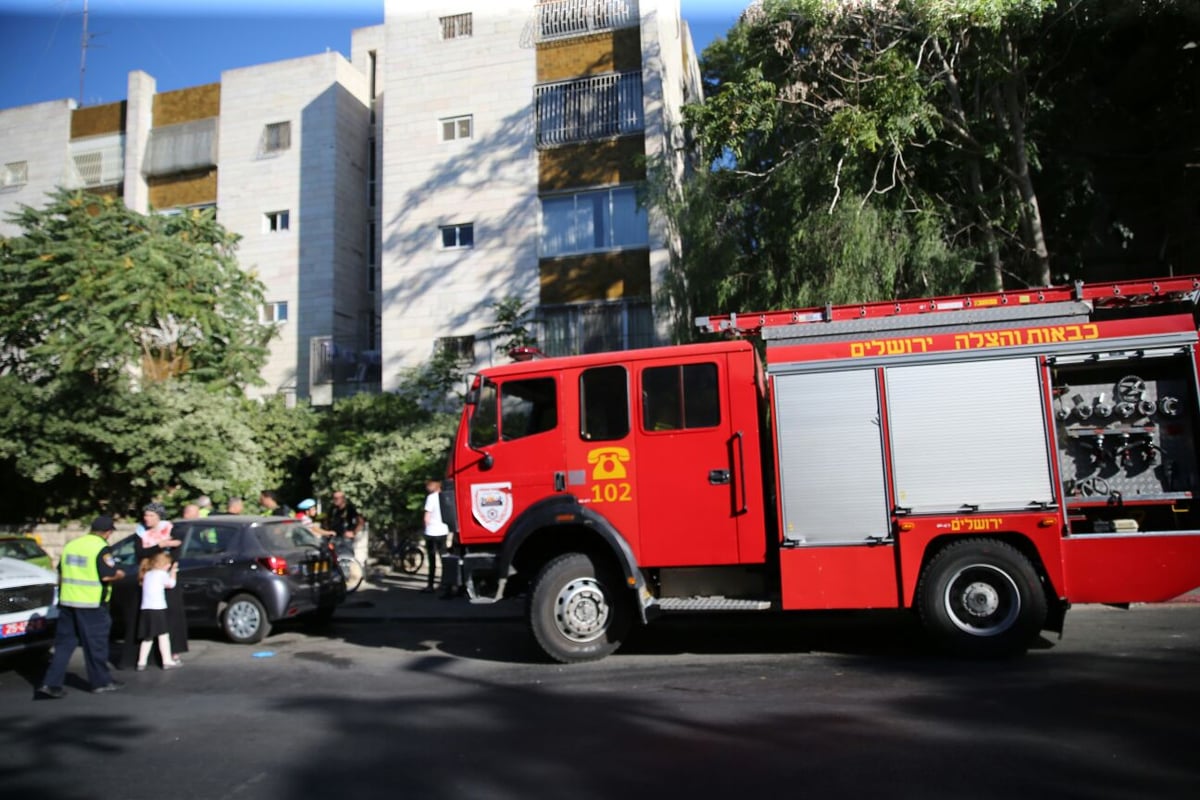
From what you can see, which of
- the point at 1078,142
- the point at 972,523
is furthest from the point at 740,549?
the point at 1078,142

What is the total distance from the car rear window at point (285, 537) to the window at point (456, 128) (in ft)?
40.7

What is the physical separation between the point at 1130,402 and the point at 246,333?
17.3 m

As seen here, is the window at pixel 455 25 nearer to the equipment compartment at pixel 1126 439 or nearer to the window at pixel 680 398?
the window at pixel 680 398

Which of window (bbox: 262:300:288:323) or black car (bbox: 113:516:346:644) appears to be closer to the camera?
black car (bbox: 113:516:346:644)

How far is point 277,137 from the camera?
23578 mm

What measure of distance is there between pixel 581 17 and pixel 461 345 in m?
8.23

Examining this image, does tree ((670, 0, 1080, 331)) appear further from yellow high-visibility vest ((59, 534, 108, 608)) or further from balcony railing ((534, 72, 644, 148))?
yellow high-visibility vest ((59, 534, 108, 608))

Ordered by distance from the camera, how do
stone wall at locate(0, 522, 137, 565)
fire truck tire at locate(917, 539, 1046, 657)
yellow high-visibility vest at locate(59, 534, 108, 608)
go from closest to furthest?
fire truck tire at locate(917, 539, 1046, 657) < yellow high-visibility vest at locate(59, 534, 108, 608) < stone wall at locate(0, 522, 137, 565)

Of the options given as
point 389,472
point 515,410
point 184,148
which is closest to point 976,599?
point 515,410

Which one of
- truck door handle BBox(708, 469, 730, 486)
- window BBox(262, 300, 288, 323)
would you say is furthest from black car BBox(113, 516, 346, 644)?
window BBox(262, 300, 288, 323)

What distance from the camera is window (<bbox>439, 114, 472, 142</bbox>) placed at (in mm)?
20125

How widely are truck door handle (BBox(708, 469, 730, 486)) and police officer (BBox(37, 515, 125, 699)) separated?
221 inches

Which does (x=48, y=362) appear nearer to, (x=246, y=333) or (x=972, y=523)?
(x=246, y=333)

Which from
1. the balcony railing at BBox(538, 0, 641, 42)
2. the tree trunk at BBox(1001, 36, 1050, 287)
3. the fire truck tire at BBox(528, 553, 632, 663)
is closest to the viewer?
the fire truck tire at BBox(528, 553, 632, 663)
